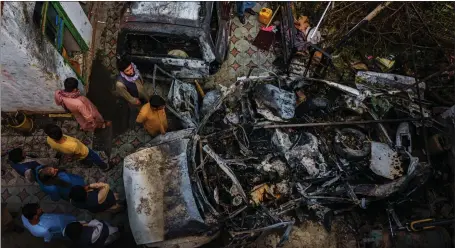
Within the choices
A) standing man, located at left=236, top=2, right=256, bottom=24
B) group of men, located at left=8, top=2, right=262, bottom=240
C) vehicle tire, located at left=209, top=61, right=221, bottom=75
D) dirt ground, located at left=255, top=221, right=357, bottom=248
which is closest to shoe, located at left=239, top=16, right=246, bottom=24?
standing man, located at left=236, top=2, right=256, bottom=24

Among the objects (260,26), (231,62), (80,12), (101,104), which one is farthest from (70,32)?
(260,26)

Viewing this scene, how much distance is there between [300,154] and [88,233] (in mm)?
3448

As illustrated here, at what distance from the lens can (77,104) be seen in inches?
254

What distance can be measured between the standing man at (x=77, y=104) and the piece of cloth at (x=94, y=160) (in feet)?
2.07

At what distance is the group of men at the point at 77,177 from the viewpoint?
544 cm

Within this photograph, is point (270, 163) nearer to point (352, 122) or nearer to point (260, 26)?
point (352, 122)

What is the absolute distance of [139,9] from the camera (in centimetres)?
691

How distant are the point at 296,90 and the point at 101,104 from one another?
4.03 meters

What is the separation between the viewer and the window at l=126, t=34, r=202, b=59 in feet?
23.1

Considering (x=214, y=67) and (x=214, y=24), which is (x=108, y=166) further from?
(x=214, y=24)

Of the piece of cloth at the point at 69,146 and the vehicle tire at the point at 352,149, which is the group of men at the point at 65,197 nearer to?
the piece of cloth at the point at 69,146

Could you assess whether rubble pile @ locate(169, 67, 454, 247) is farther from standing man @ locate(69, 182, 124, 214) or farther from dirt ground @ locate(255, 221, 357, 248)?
standing man @ locate(69, 182, 124, 214)

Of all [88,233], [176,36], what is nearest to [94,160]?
[88,233]

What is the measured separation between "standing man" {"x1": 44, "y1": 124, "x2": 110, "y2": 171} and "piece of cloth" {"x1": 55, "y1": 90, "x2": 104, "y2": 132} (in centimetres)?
63
